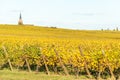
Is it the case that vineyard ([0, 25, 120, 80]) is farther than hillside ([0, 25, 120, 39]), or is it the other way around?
hillside ([0, 25, 120, 39])

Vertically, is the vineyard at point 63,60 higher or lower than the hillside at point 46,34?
higher

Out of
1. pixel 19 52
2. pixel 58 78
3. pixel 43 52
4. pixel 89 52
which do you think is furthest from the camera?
pixel 19 52

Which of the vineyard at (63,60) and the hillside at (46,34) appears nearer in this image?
the vineyard at (63,60)

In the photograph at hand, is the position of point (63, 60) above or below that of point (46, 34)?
above

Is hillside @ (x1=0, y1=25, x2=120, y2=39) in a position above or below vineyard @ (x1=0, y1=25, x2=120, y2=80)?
below

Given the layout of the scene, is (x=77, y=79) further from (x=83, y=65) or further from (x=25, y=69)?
(x=25, y=69)

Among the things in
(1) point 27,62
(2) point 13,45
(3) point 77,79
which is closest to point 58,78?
(3) point 77,79

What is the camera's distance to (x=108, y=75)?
26.3m

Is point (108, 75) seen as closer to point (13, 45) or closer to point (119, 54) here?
point (119, 54)

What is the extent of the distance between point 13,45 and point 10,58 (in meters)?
1.59

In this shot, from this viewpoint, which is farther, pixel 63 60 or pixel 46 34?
pixel 46 34

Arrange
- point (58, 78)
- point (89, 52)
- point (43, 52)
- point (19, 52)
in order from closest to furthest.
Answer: point (58, 78)
point (89, 52)
point (43, 52)
point (19, 52)

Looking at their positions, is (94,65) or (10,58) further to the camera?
(10,58)

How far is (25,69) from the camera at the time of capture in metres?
30.1
